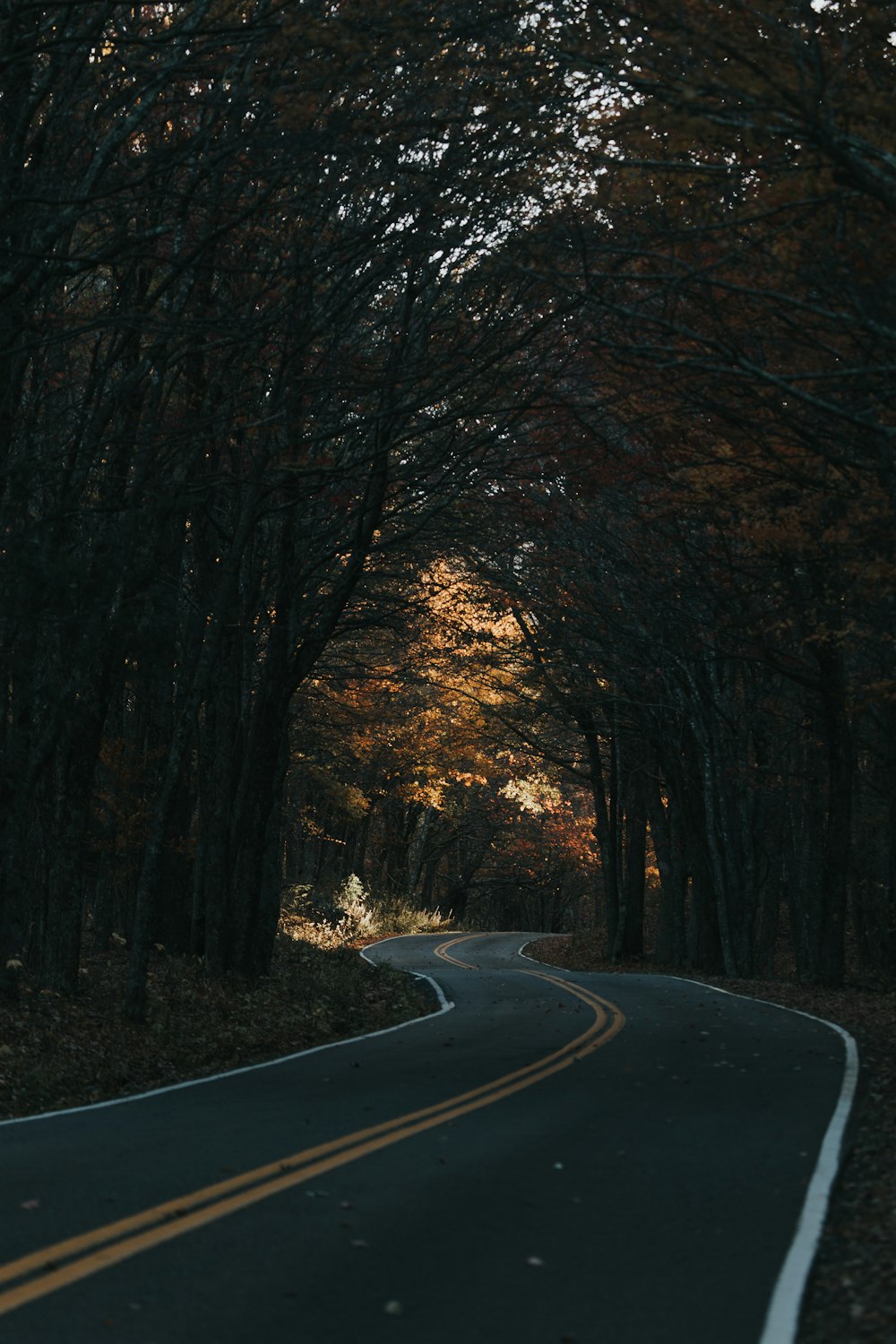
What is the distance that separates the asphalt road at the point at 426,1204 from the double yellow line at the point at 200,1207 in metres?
0.02

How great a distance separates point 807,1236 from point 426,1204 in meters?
2.09

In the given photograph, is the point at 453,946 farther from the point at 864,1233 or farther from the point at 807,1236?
the point at 807,1236

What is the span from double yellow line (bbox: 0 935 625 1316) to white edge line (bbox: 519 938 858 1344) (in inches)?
112

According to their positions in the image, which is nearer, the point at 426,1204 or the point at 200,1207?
the point at 200,1207

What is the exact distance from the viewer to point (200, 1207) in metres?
7.56

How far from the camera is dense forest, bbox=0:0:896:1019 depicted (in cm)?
1220

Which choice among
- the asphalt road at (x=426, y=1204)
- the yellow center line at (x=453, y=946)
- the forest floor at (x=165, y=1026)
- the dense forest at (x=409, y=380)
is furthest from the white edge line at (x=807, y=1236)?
the yellow center line at (x=453, y=946)

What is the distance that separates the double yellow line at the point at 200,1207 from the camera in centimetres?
620

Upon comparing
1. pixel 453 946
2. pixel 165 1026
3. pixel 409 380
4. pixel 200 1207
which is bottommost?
pixel 200 1207

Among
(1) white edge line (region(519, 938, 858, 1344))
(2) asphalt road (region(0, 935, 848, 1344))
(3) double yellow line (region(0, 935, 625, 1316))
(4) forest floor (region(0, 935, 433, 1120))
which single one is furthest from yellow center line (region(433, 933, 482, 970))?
(3) double yellow line (region(0, 935, 625, 1316))

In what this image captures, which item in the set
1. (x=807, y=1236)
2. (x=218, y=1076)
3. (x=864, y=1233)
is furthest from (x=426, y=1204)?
(x=218, y=1076)

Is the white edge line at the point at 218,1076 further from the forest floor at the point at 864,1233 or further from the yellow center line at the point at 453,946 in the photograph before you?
the yellow center line at the point at 453,946

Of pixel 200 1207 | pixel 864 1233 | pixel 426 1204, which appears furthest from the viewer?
pixel 426 1204

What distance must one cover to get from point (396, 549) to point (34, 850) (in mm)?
9109
